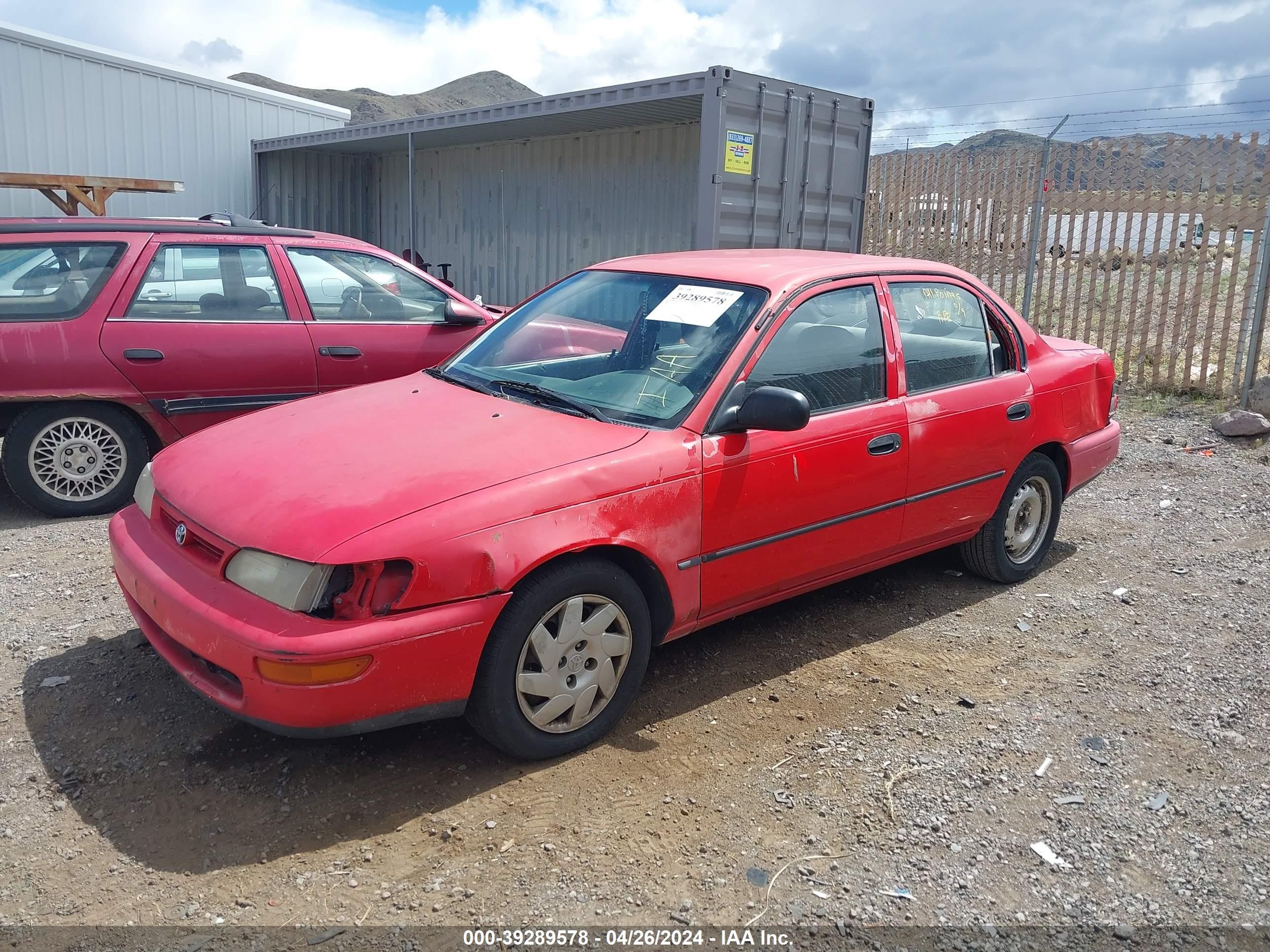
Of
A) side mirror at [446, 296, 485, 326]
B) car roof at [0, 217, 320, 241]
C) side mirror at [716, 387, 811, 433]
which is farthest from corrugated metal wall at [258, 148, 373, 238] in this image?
side mirror at [716, 387, 811, 433]

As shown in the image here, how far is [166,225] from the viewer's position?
626 centimetres

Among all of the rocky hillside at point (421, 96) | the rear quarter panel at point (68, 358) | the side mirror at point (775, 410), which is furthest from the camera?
the rocky hillside at point (421, 96)

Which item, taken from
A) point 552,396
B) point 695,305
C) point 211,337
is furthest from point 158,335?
point 695,305

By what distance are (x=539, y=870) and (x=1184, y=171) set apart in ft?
29.9

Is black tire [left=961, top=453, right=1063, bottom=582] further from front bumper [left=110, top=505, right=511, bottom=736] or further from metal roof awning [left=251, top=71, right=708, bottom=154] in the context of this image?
metal roof awning [left=251, top=71, right=708, bottom=154]

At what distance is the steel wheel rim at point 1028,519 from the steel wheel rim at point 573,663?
2.51m

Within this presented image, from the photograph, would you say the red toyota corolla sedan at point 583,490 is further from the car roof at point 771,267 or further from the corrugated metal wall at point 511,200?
the corrugated metal wall at point 511,200

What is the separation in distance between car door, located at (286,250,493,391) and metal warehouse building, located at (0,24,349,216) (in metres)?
9.00

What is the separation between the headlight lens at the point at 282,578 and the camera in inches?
113

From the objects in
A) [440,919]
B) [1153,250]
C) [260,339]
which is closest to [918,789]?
[440,919]

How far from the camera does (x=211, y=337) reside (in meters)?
6.05

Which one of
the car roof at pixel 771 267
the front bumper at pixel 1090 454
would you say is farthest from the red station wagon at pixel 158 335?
the front bumper at pixel 1090 454

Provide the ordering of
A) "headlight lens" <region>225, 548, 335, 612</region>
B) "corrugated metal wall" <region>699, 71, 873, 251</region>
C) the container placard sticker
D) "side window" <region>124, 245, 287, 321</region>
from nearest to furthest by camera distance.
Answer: "headlight lens" <region>225, 548, 335, 612</region>
"side window" <region>124, 245, 287, 321</region>
the container placard sticker
"corrugated metal wall" <region>699, 71, 873, 251</region>

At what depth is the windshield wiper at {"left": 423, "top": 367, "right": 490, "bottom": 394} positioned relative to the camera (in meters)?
4.08
